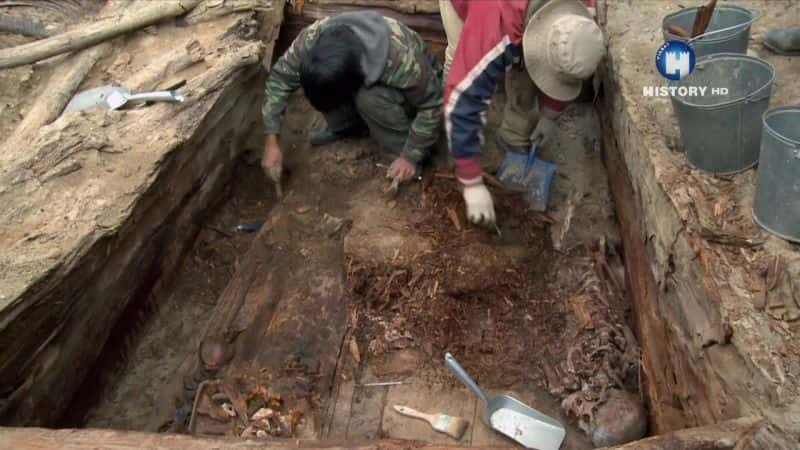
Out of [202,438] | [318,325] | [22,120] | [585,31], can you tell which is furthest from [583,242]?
[22,120]

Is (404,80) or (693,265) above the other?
(404,80)

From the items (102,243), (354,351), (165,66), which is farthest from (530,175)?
(102,243)

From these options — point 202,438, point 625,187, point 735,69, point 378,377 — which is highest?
point 735,69

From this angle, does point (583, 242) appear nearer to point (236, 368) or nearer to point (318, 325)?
point (318, 325)

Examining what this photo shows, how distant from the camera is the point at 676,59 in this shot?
2598 millimetres

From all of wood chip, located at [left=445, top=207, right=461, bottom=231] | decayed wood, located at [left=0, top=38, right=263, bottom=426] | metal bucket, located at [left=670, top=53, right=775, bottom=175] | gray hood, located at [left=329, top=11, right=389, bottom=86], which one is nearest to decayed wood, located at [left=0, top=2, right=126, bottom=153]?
decayed wood, located at [left=0, top=38, right=263, bottom=426]

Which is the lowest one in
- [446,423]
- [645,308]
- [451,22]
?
[446,423]

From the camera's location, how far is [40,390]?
2.75 m

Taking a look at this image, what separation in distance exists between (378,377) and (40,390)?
1.31m

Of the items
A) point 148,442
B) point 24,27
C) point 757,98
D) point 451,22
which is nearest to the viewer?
point 148,442

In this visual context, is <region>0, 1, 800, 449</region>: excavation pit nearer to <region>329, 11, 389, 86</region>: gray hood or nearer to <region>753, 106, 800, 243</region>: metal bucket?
<region>753, 106, 800, 243</region>: metal bucket

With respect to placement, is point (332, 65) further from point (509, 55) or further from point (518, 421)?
point (518, 421)

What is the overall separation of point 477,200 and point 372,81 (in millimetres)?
805

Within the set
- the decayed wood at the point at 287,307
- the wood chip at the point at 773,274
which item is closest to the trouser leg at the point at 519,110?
the decayed wood at the point at 287,307
